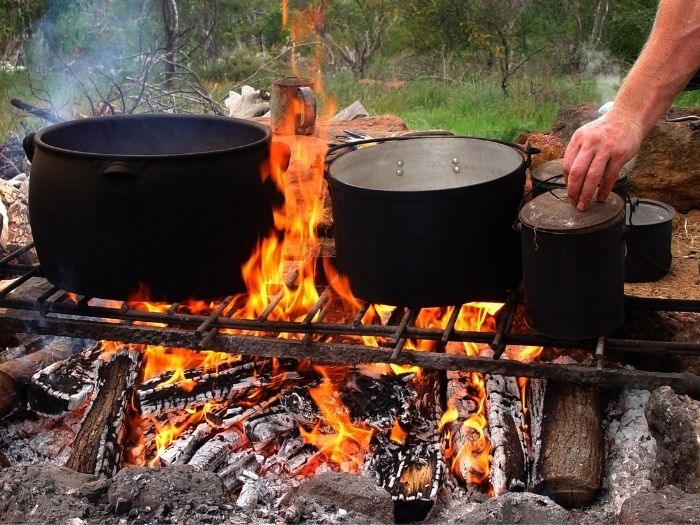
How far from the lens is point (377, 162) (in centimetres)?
350

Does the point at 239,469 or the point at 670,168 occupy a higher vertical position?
the point at 670,168

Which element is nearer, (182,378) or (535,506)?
(535,506)

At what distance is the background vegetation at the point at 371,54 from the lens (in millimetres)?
8680

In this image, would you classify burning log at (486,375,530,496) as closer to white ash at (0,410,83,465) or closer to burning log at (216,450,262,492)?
burning log at (216,450,262,492)

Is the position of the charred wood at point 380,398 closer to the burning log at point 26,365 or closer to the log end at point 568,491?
the log end at point 568,491

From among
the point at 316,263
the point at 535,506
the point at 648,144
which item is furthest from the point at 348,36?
the point at 535,506

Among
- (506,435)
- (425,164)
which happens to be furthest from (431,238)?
(506,435)

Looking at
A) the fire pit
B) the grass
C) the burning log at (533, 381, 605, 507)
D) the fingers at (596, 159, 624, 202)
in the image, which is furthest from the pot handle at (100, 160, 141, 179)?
the grass

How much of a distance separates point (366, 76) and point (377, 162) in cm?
853

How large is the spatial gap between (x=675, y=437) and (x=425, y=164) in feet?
4.92

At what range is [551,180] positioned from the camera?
3248 millimetres

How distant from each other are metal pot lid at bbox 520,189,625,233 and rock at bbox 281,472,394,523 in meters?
1.00

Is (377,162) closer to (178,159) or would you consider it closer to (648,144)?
(178,159)

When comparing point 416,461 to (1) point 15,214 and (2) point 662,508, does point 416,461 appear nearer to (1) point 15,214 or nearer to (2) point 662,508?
(2) point 662,508
